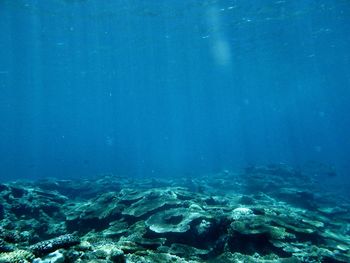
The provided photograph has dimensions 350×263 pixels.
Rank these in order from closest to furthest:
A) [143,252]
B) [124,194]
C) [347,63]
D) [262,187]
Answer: [143,252], [124,194], [262,187], [347,63]

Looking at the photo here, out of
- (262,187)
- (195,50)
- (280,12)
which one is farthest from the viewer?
(195,50)

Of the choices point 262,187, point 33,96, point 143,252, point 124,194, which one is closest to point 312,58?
point 262,187

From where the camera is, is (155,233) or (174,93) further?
(174,93)

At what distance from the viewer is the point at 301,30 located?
36000 mm

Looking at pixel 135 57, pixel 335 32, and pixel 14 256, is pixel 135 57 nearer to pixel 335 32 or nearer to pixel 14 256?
pixel 335 32

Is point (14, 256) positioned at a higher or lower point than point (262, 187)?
higher

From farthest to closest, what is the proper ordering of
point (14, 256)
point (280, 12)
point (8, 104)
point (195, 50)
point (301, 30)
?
point (8, 104)
point (195, 50)
point (301, 30)
point (280, 12)
point (14, 256)

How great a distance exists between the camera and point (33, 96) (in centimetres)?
7594

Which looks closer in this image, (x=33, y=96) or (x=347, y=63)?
(x=347, y=63)

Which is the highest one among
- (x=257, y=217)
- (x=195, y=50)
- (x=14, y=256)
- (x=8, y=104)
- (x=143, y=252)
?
(x=195, y=50)

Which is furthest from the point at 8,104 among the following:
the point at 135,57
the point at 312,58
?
the point at 312,58

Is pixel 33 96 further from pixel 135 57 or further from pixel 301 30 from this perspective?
pixel 301 30

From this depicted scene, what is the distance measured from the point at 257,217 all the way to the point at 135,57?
39.3m

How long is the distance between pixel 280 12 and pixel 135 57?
21.5 metres
